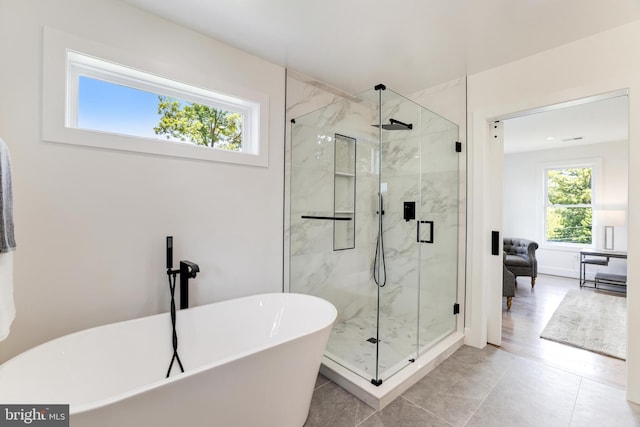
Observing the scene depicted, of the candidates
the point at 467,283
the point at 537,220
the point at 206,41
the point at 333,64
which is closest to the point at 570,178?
the point at 537,220

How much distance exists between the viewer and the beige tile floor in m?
1.68

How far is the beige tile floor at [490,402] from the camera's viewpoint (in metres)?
1.68

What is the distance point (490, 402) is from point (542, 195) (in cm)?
539

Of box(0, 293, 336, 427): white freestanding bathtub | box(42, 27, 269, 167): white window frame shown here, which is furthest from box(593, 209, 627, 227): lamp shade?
box(42, 27, 269, 167): white window frame

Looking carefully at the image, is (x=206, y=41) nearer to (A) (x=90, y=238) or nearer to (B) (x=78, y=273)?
(A) (x=90, y=238)

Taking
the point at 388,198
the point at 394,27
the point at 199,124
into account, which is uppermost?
the point at 394,27

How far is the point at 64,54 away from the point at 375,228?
8.53 ft

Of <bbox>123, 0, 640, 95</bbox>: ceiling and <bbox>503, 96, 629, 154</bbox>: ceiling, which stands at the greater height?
<bbox>503, 96, 629, 154</bbox>: ceiling

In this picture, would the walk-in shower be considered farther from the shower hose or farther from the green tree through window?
the green tree through window

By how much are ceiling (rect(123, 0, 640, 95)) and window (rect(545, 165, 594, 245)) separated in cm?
451

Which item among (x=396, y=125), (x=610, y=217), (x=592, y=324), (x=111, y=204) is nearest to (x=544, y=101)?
(x=396, y=125)

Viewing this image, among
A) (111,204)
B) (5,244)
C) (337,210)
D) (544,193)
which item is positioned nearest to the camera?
(5,244)

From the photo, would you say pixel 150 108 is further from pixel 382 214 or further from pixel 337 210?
pixel 382 214

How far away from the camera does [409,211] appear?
102 inches
